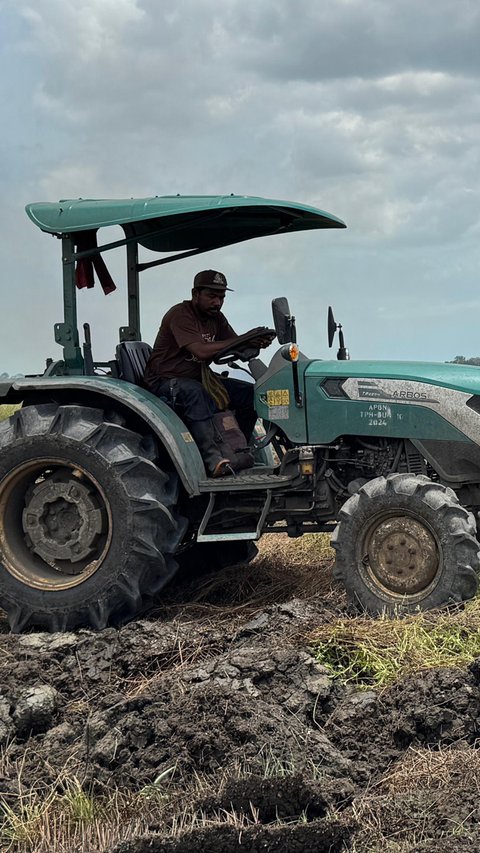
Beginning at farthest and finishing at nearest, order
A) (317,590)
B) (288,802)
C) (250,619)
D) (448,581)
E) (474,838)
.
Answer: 1. (317,590)
2. (250,619)
3. (448,581)
4. (288,802)
5. (474,838)

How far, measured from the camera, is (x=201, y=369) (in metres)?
6.65

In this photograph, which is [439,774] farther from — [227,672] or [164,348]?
[164,348]

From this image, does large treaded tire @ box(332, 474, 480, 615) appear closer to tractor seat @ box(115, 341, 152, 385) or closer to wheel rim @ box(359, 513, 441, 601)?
wheel rim @ box(359, 513, 441, 601)

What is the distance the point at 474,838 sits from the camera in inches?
139

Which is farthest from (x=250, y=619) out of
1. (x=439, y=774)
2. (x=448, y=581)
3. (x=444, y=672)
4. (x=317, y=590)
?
(x=439, y=774)

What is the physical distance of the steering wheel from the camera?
641cm

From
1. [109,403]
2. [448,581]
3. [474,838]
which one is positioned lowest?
[474,838]

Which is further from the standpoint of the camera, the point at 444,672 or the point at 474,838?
the point at 444,672

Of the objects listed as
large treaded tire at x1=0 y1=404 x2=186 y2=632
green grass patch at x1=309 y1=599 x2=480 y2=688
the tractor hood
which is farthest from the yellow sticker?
green grass patch at x1=309 y1=599 x2=480 y2=688

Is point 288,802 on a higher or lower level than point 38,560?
lower

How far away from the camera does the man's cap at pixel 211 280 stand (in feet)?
22.1

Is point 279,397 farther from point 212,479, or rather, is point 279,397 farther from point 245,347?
point 212,479

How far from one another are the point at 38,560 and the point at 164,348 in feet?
5.17

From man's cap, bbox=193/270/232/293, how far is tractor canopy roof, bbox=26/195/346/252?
32cm
